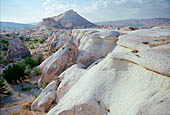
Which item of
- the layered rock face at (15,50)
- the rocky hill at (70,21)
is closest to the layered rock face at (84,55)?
the layered rock face at (15,50)

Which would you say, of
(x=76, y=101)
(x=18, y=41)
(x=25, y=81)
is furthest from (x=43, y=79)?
(x=18, y=41)

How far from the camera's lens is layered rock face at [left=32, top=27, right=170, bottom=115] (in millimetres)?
2773

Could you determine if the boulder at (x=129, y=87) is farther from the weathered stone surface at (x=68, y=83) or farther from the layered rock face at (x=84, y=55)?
the layered rock face at (x=84, y=55)

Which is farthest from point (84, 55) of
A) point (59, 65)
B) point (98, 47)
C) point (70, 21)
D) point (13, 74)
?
point (70, 21)

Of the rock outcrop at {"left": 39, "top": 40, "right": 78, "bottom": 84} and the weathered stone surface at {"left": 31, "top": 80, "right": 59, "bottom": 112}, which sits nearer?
the weathered stone surface at {"left": 31, "top": 80, "right": 59, "bottom": 112}

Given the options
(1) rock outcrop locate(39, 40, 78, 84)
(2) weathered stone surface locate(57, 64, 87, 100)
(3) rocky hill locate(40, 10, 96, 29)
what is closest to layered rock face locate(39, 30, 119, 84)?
(1) rock outcrop locate(39, 40, 78, 84)

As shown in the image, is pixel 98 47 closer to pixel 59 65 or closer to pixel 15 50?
pixel 59 65

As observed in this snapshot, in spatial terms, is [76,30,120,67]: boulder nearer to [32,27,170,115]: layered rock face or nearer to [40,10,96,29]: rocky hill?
[32,27,170,115]: layered rock face

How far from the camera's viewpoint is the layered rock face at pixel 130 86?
2.77m

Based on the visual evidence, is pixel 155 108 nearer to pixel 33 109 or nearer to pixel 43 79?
pixel 33 109

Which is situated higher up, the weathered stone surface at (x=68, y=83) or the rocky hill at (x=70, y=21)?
the rocky hill at (x=70, y=21)

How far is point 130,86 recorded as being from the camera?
3477mm

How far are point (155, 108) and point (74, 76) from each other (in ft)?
12.0

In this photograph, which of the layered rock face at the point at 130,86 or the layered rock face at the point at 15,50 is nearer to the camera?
the layered rock face at the point at 130,86
